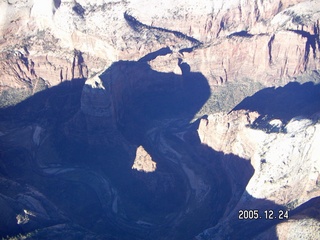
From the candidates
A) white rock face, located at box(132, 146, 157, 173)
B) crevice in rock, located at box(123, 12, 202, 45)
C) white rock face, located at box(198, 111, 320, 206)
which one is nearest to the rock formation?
white rock face, located at box(198, 111, 320, 206)

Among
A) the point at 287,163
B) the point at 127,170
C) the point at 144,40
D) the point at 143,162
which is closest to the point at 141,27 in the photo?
the point at 144,40

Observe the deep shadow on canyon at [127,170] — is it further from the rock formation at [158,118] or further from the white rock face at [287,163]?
the white rock face at [287,163]

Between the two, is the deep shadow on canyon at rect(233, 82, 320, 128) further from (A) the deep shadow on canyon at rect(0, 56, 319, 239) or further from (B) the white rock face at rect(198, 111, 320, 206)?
(B) the white rock face at rect(198, 111, 320, 206)

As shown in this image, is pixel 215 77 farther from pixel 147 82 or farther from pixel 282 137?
pixel 282 137

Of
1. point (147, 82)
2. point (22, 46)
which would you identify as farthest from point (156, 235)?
point (22, 46)

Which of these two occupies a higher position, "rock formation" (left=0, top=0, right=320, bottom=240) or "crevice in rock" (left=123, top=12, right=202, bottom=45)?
"crevice in rock" (left=123, top=12, right=202, bottom=45)

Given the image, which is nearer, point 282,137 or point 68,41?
point 282,137
